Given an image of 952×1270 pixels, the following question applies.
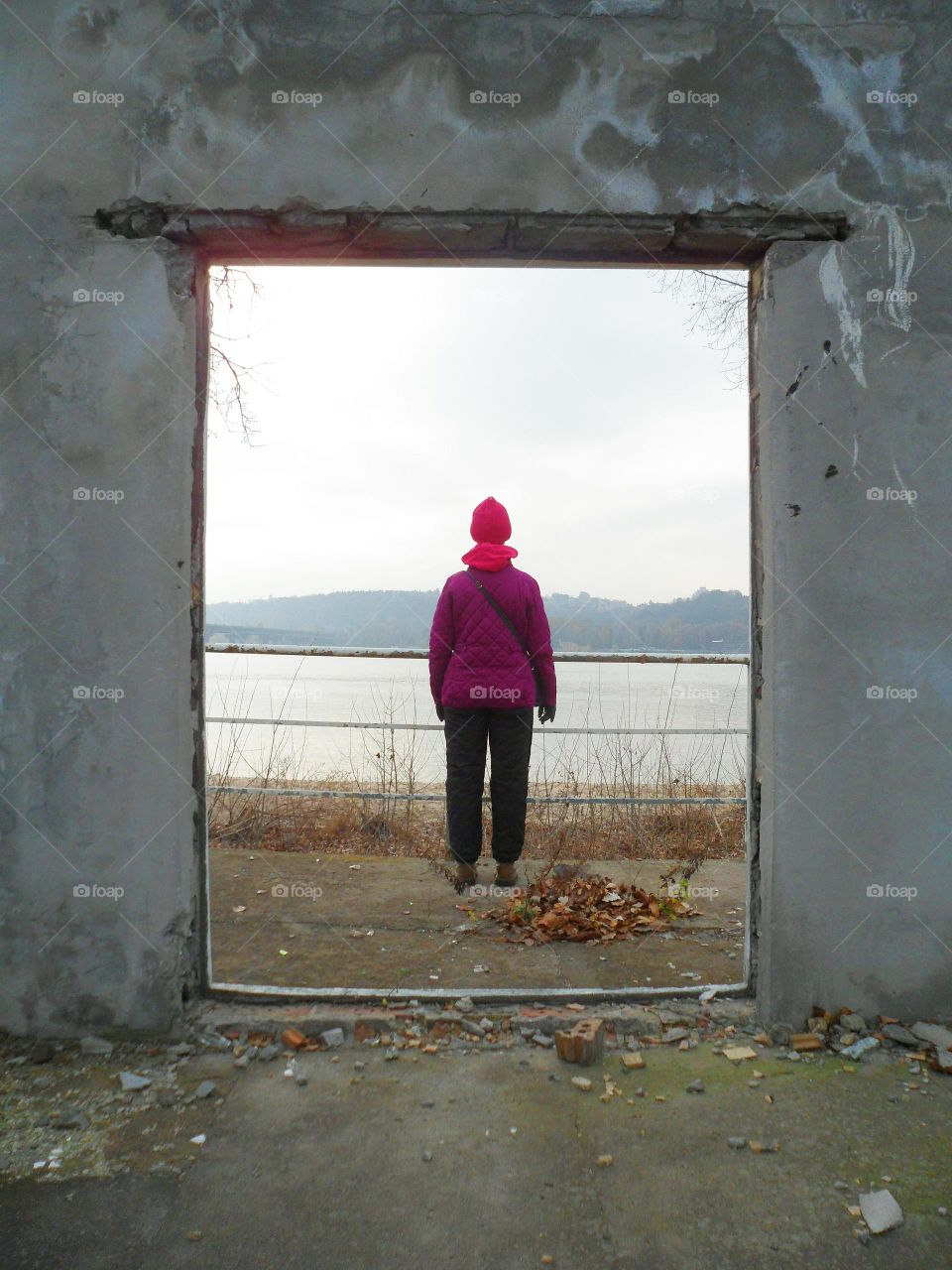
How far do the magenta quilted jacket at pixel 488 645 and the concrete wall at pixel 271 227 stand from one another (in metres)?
1.76

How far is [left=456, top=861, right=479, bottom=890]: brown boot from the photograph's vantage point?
4574mm

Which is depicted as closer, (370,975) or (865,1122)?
(865,1122)

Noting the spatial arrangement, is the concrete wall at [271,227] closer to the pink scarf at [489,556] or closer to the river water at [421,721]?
the pink scarf at [489,556]

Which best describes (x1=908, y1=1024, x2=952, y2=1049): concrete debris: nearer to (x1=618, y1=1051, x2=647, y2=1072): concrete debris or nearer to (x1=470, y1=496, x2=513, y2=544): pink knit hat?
(x1=618, y1=1051, x2=647, y2=1072): concrete debris

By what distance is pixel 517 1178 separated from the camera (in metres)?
2.21

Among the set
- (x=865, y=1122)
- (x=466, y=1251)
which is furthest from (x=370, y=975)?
(x=865, y=1122)

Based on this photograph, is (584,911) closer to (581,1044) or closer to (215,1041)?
(581,1044)

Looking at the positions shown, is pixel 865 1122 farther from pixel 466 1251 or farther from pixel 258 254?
pixel 258 254

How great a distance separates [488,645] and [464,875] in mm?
1257

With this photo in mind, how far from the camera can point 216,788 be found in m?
5.61

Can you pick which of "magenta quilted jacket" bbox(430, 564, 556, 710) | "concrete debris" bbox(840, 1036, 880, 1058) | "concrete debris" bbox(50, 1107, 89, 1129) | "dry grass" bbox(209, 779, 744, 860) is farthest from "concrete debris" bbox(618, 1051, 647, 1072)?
"dry grass" bbox(209, 779, 744, 860)

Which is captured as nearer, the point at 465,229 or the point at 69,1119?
the point at 69,1119

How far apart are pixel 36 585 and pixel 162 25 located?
1.97 metres

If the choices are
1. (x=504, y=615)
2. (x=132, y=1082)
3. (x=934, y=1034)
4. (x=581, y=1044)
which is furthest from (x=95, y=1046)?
(x=934, y=1034)
